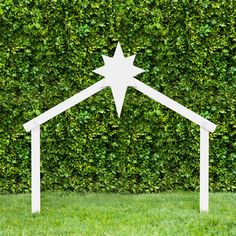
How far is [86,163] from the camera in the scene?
6984mm

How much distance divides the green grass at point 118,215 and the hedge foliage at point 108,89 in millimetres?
541

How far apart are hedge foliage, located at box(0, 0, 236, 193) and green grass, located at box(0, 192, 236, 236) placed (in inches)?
21.3

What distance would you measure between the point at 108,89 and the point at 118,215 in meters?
1.89

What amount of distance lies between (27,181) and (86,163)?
80 centimetres

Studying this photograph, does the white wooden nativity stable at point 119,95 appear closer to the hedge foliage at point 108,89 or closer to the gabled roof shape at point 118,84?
the gabled roof shape at point 118,84

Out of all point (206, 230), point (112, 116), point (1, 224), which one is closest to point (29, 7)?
point (112, 116)

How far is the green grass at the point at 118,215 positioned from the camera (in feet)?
16.9

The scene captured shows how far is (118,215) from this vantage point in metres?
5.67

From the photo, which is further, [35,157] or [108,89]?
[108,89]

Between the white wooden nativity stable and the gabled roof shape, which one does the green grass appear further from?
the gabled roof shape

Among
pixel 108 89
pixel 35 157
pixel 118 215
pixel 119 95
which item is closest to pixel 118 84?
pixel 119 95

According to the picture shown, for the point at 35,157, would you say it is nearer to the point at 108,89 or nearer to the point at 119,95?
the point at 119,95

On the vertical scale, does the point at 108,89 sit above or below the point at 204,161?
above

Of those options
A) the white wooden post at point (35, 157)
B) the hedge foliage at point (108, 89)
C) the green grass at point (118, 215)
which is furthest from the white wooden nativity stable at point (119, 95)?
the hedge foliage at point (108, 89)
